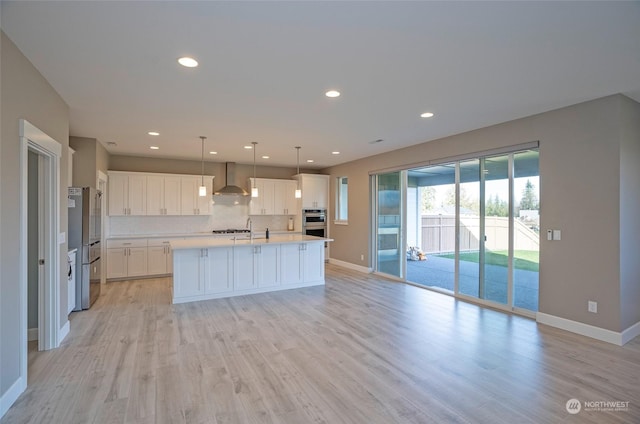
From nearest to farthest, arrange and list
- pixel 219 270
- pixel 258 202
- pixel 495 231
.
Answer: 1. pixel 495 231
2. pixel 219 270
3. pixel 258 202

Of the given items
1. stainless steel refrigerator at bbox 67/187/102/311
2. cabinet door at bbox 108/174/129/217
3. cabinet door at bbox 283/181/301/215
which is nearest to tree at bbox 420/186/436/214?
cabinet door at bbox 283/181/301/215

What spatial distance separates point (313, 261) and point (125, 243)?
385cm

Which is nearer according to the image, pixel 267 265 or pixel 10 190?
pixel 10 190

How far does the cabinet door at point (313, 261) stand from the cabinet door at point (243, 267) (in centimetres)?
103

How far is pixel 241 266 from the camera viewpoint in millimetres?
5453

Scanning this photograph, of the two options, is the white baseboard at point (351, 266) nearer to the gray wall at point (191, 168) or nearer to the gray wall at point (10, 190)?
the gray wall at point (191, 168)

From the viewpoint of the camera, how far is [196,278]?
5094 millimetres

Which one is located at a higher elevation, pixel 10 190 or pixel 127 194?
pixel 127 194

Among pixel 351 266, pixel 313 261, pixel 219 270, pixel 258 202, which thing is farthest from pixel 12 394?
pixel 351 266

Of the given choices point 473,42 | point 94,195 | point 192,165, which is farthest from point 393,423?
point 192,165

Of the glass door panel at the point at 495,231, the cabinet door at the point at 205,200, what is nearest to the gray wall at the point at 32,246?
the cabinet door at the point at 205,200

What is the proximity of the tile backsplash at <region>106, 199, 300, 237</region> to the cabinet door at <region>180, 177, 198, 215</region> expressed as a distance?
38 centimetres

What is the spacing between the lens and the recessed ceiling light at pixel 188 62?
2.65 m

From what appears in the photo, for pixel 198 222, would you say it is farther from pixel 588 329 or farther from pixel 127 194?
pixel 588 329
